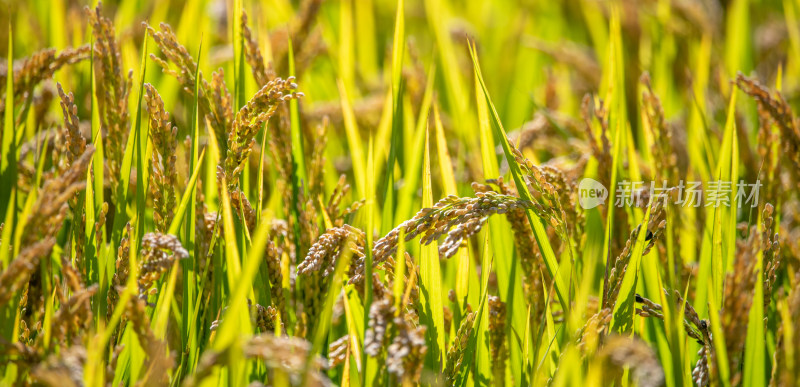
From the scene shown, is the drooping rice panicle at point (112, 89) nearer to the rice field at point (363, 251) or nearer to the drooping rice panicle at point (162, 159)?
the rice field at point (363, 251)

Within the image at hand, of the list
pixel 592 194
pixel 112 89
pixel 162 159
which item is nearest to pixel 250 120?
pixel 162 159

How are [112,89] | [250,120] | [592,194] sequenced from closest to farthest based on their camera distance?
[250,120]
[112,89]
[592,194]

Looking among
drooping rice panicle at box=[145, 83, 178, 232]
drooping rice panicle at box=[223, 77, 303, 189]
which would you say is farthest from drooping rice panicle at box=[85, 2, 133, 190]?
drooping rice panicle at box=[223, 77, 303, 189]

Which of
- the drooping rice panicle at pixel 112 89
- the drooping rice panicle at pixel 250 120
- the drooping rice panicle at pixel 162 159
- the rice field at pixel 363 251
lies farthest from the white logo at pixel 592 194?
the drooping rice panicle at pixel 112 89

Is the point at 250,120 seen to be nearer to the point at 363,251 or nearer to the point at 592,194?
the point at 363,251

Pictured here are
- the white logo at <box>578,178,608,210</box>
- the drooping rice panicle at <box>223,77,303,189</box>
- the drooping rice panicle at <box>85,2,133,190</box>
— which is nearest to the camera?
the drooping rice panicle at <box>223,77,303,189</box>

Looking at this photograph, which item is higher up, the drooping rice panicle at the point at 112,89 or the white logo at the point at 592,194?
the drooping rice panicle at the point at 112,89

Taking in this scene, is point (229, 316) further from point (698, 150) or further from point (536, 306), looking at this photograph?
point (698, 150)

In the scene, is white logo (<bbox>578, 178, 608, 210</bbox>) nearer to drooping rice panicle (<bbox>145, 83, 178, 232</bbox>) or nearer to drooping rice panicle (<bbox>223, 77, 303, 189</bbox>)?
drooping rice panicle (<bbox>223, 77, 303, 189</bbox>)
